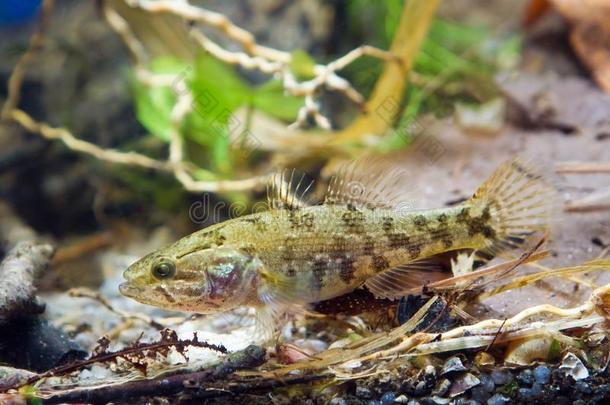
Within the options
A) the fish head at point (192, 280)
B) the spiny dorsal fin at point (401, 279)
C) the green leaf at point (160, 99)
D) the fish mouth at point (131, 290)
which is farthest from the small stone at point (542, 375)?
the green leaf at point (160, 99)

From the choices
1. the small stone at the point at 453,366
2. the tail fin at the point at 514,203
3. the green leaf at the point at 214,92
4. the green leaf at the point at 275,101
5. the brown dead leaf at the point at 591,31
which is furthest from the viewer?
the brown dead leaf at the point at 591,31

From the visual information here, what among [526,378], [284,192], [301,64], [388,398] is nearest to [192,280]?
[284,192]

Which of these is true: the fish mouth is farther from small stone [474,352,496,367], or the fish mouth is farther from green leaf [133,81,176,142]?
green leaf [133,81,176,142]

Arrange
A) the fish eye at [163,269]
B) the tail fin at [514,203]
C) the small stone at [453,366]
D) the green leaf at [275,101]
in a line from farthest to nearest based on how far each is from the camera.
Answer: the green leaf at [275,101], the tail fin at [514,203], the fish eye at [163,269], the small stone at [453,366]

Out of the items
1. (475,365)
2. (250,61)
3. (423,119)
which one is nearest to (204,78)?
(250,61)

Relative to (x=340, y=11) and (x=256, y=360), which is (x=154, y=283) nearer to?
(x=256, y=360)

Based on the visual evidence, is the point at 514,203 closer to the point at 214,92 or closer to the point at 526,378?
the point at 526,378

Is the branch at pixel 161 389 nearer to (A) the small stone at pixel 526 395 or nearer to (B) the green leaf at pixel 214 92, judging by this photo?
(A) the small stone at pixel 526 395

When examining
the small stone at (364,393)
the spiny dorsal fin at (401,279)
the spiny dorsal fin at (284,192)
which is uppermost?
the spiny dorsal fin at (284,192)
